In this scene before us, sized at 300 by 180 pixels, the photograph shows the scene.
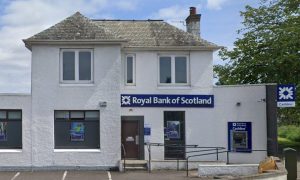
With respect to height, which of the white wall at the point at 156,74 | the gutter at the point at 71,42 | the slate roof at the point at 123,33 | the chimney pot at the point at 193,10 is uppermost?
the chimney pot at the point at 193,10

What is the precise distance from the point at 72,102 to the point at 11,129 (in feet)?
9.92

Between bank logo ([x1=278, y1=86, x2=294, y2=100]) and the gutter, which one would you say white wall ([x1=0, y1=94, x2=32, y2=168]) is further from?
bank logo ([x1=278, y1=86, x2=294, y2=100])

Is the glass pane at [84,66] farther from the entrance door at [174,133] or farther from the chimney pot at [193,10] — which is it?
the chimney pot at [193,10]

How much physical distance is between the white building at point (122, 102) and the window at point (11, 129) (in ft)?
0.15

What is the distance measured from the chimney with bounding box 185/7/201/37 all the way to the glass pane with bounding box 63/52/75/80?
780 centimetres

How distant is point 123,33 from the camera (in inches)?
1033

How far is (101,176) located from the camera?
20.4m

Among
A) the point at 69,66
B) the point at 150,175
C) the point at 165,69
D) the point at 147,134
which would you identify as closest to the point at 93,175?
the point at 150,175

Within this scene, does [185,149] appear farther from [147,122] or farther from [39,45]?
[39,45]

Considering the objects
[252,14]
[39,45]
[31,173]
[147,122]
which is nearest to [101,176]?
[31,173]

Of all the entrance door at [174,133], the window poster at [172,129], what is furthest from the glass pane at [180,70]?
the window poster at [172,129]

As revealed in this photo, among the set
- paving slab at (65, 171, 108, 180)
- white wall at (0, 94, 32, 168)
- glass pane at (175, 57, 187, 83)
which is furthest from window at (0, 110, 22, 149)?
glass pane at (175, 57, 187, 83)

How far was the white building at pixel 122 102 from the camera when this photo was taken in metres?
22.7

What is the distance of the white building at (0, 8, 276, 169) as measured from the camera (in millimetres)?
22672
